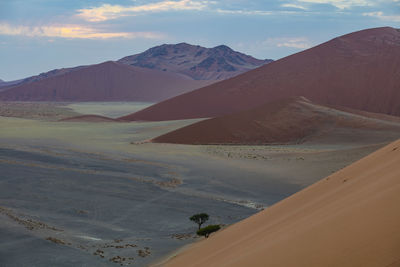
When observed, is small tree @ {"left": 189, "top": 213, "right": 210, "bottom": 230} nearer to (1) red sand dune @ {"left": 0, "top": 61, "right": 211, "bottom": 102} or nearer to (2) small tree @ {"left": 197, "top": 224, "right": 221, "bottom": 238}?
(2) small tree @ {"left": 197, "top": 224, "right": 221, "bottom": 238}

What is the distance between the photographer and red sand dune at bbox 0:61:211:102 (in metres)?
181

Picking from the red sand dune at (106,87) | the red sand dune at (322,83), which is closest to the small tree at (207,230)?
the red sand dune at (322,83)

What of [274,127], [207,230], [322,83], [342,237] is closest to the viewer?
[342,237]

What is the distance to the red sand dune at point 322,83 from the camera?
74062mm

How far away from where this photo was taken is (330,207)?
831 centimetres

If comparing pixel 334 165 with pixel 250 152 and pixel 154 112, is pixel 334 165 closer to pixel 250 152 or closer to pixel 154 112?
pixel 250 152

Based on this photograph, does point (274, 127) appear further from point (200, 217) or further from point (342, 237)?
point (342, 237)

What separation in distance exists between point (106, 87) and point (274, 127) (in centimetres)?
14428

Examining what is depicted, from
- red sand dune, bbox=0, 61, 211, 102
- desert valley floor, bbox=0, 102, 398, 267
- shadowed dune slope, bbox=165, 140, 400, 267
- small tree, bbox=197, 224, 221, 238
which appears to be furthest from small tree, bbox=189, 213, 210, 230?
red sand dune, bbox=0, 61, 211, 102

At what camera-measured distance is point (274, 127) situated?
5034 centimetres

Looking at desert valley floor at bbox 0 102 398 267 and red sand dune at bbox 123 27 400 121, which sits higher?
red sand dune at bbox 123 27 400 121

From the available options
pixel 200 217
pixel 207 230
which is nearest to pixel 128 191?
pixel 200 217

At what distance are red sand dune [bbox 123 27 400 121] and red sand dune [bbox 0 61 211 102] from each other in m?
90.3

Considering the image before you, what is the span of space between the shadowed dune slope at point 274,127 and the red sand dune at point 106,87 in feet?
409
